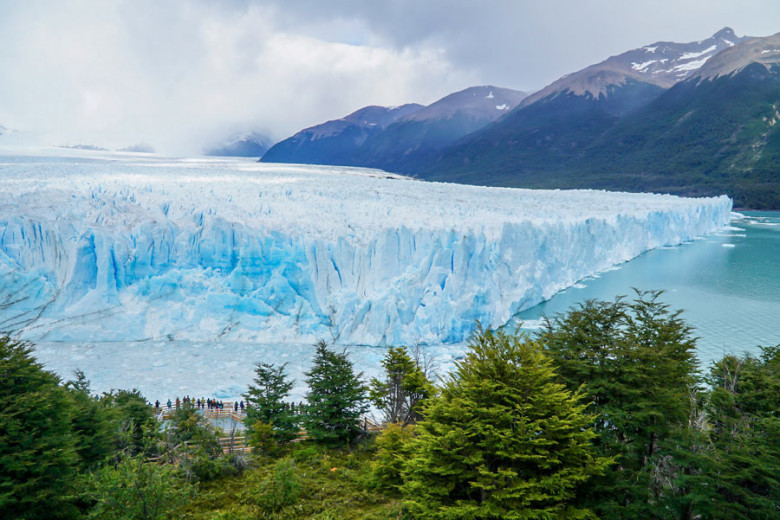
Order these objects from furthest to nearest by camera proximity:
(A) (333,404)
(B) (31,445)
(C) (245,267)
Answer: (C) (245,267)
(A) (333,404)
(B) (31,445)

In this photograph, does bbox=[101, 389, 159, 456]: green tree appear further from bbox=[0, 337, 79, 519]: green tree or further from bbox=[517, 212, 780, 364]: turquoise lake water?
bbox=[517, 212, 780, 364]: turquoise lake water

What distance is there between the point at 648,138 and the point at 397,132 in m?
76.3

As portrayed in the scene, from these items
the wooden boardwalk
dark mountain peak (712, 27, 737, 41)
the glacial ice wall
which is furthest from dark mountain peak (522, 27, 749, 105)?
the wooden boardwalk

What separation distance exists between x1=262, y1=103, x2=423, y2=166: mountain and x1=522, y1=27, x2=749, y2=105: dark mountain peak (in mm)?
52864

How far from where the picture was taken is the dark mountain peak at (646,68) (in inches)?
5271

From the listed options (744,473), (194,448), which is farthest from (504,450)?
→ (194,448)

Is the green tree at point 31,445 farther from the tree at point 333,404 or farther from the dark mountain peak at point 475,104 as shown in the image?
the dark mountain peak at point 475,104

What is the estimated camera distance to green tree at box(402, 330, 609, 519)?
16.4 ft

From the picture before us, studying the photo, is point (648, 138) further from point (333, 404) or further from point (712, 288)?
point (333, 404)

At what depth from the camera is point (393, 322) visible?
55.8 ft

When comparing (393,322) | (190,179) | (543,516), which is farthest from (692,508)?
(190,179)

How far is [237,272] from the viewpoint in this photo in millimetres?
18688

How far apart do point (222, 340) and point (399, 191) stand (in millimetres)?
14572

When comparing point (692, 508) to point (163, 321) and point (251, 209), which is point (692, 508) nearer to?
point (163, 321)
